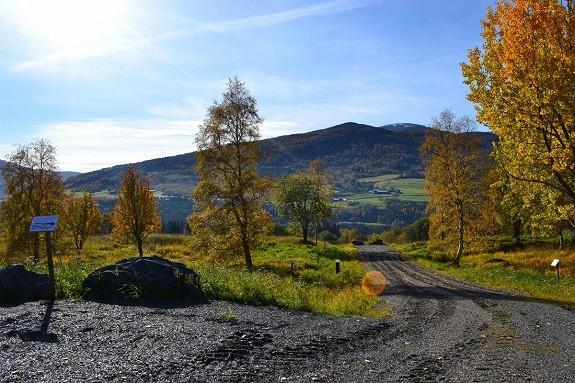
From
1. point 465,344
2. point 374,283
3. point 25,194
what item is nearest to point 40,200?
point 25,194

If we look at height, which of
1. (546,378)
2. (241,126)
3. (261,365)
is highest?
A: (241,126)

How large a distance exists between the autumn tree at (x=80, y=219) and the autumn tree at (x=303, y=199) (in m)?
31.6

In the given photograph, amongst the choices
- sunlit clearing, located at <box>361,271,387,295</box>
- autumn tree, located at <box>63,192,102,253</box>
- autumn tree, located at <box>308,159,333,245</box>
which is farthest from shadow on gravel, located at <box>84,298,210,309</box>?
autumn tree, located at <box>308,159,333,245</box>

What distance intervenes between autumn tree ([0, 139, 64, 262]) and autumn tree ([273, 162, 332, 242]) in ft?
133

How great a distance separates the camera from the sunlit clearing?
2623 centimetres

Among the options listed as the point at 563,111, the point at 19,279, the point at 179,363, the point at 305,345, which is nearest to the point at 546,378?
the point at 305,345

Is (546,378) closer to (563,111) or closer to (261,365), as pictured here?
(261,365)

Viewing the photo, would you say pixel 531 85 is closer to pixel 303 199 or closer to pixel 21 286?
pixel 21 286

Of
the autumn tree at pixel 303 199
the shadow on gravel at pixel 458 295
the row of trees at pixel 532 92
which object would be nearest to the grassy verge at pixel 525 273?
the shadow on gravel at pixel 458 295

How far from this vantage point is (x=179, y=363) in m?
8.57

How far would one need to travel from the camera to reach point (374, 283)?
31.4 m

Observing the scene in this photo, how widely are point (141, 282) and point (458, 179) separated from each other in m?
32.8

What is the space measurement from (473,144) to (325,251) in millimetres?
22995

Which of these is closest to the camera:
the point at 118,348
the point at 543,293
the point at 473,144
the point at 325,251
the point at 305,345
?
the point at 118,348
